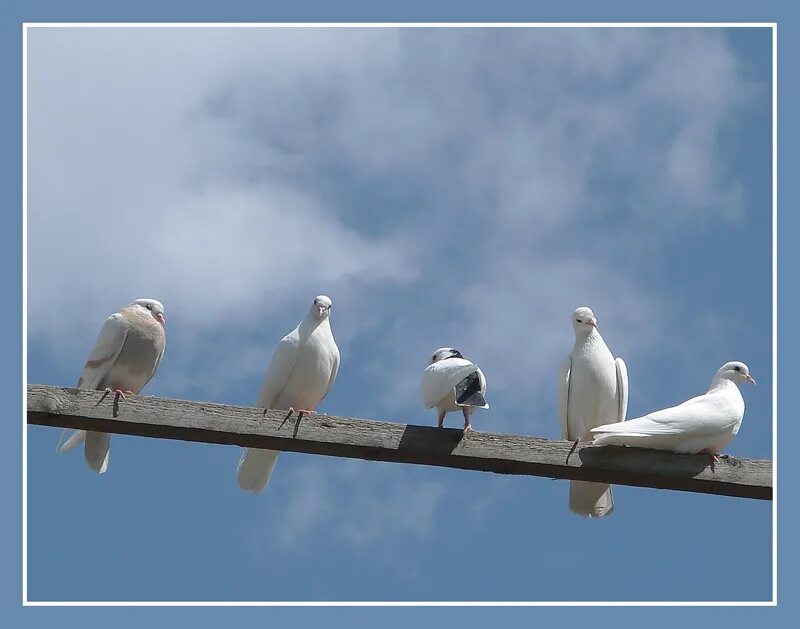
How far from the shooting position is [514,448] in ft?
18.6

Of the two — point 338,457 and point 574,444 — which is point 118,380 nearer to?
point 338,457

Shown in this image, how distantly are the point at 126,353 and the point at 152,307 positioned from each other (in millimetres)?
547

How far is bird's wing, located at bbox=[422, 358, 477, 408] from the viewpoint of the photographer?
19.8ft

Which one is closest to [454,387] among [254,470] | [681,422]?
[681,422]

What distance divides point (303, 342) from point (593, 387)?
5.92 feet

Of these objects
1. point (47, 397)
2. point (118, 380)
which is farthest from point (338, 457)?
point (118, 380)

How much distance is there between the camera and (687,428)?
597 cm

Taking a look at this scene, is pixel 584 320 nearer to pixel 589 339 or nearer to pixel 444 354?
pixel 589 339

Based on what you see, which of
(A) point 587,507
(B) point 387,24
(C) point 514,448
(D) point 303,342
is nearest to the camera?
(C) point 514,448

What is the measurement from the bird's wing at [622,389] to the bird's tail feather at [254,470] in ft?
7.03

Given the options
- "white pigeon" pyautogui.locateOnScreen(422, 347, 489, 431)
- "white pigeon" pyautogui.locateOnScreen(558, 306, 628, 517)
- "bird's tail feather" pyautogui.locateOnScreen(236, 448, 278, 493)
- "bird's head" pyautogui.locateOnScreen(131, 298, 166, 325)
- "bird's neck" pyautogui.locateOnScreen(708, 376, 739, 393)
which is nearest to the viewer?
"white pigeon" pyautogui.locateOnScreen(422, 347, 489, 431)

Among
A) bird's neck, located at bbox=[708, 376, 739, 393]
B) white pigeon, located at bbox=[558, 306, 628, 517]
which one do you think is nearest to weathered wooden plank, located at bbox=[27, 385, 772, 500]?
bird's neck, located at bbox=[708, 376, 739, 393]

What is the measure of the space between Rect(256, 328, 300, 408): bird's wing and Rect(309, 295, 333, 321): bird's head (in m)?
0.21

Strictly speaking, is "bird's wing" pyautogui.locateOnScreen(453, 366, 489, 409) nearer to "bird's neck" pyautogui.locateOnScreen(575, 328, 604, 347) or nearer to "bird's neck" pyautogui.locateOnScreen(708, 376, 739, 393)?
"bird's neck" pyautogui.locateOnScreen(708, 376, 739, 393)
